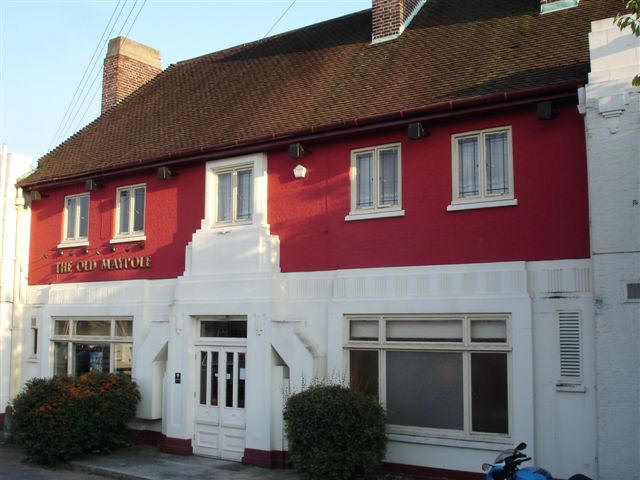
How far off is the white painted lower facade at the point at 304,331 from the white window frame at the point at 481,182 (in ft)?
3.12

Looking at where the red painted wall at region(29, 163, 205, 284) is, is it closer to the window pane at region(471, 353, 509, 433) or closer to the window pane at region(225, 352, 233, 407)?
the window pane at region(225, 352, 233, 407)

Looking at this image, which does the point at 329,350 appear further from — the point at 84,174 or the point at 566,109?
the point at 84,174

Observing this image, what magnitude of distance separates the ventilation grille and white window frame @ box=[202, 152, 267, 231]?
571 cm

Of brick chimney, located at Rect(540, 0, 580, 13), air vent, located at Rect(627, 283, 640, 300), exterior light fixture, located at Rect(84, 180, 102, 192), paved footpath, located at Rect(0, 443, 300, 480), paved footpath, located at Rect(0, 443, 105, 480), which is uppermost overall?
brick chimney, located at Rect(540, 0, 580, 13)

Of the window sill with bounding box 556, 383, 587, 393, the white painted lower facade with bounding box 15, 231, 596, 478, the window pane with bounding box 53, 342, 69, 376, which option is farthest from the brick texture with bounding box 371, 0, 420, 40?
the window pane with bounding box 53, 342, 69, 376

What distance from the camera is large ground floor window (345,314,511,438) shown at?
10750mm

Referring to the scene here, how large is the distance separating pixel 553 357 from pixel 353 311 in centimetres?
332

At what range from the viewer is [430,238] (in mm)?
11531

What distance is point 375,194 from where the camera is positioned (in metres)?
12.3

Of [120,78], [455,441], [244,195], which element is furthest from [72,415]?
[120,78]

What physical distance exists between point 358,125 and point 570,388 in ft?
17.7

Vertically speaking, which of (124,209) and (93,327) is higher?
(124,209)

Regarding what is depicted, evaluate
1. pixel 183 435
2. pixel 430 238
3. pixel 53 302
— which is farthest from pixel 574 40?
pixel 53 302

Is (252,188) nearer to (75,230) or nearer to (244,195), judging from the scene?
(244,195)
